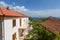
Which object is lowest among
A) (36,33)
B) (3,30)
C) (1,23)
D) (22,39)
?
(22,39)

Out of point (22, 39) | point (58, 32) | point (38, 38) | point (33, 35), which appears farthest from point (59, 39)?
point (22, 39)

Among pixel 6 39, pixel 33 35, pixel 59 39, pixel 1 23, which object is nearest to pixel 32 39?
pixel 33 35

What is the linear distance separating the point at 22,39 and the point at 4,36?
1167cm

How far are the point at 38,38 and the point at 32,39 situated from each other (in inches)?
94.8

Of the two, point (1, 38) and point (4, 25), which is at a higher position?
point (4, 25)

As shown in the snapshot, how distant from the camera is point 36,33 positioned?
26203 millimetres

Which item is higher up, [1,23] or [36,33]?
[1,23]

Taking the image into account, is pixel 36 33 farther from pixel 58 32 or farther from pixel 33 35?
pixel 58 32

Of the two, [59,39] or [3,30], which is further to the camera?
[3,30]

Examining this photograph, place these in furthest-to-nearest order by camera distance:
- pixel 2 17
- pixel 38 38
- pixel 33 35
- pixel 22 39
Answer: pixel 22 39 → pixel 33 35 → pixel 38 38 → pixel 2 17

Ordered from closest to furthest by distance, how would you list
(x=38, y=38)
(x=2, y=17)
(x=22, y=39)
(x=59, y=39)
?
(x=59, y=39)
(x=2, y=17)
(x=38, y=38)
(x=22, y=39)

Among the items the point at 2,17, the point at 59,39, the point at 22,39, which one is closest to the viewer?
the point at 59,39

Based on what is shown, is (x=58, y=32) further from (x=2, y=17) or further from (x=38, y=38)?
(x=38, y=38)

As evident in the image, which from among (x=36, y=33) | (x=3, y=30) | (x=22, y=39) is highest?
(x=3, y=30)
